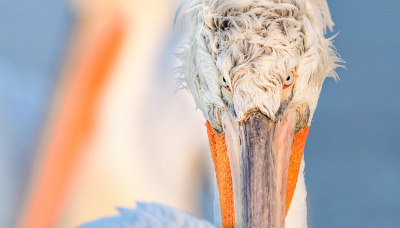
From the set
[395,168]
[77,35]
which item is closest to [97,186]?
[77,35]

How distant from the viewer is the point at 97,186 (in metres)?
1.96

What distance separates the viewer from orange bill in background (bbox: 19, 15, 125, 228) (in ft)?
6.35

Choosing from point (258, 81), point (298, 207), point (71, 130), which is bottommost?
point (298, 207)

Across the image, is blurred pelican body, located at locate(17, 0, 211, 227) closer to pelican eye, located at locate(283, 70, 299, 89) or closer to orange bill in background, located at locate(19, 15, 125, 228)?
orange bill in background, located at locate(19, 15, 125, 228)

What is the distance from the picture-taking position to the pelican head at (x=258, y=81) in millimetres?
720

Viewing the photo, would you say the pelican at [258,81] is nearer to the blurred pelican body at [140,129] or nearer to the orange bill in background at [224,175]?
the orange bill in background at [224,175]

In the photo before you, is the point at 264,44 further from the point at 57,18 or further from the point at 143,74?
the point at 57,18

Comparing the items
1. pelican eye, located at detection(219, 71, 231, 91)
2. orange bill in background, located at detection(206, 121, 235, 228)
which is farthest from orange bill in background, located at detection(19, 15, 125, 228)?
pelican eye, located at detection(219, 71, 231, 91)

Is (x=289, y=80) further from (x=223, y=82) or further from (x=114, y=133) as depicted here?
(x=114, y=133)

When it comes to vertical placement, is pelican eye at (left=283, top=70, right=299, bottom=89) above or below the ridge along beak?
above

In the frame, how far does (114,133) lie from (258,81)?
1389mm

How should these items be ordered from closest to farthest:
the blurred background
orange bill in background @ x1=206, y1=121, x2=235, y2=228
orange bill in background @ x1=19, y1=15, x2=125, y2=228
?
orange bill in background @ x1=206, y1=121, x2=235, y2=228, the blurred background, orange bill in background @ x1=19, y1=15, x2=125, y2=228

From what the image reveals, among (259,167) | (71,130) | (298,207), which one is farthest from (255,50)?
(71,130)

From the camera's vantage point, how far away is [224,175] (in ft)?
2.99
